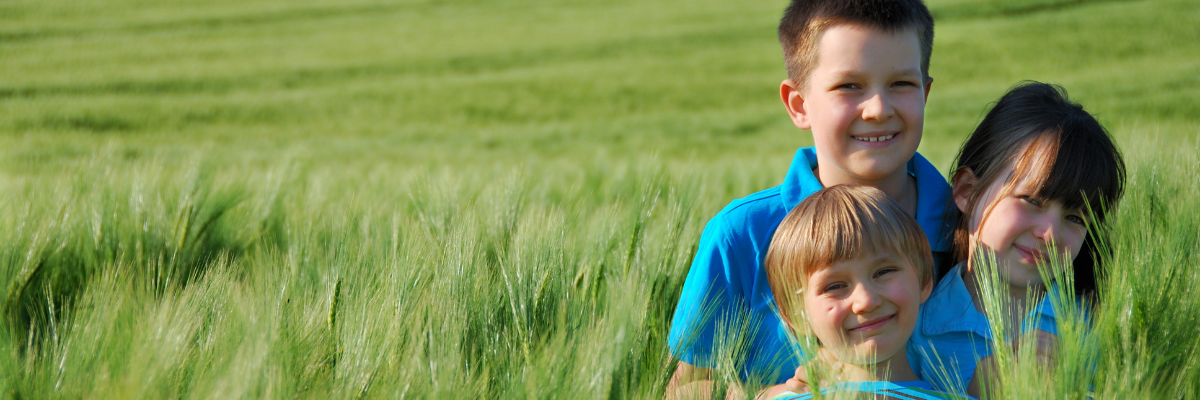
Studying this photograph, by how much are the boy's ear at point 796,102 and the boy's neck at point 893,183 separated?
9 cm

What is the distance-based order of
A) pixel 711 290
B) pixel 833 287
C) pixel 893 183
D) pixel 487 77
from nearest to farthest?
pixel 833 287 → pixel 711 290 → pixel 893 183 → pixel 487 77

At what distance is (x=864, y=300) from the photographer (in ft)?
3.52

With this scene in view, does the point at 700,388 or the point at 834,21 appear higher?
the point at 834,21

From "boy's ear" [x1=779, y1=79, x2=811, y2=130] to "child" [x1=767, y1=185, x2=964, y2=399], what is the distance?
11.2 inches

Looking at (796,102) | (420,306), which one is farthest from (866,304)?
(420,306)

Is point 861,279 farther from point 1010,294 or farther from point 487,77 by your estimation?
point 487,77

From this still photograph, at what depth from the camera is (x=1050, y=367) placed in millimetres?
1043

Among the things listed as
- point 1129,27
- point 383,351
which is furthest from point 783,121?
point 383,351

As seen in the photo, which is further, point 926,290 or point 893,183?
point 893,183

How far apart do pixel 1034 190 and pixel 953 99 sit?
25.5 feet

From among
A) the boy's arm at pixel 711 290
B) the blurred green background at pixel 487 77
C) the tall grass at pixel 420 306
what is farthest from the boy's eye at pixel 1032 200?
the blurred green background at pixel 487 77

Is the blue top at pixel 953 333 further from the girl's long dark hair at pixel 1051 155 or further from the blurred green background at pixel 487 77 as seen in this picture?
the blurred green background at pixel 487 77

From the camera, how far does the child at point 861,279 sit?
109 cm

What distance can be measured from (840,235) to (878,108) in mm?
247
